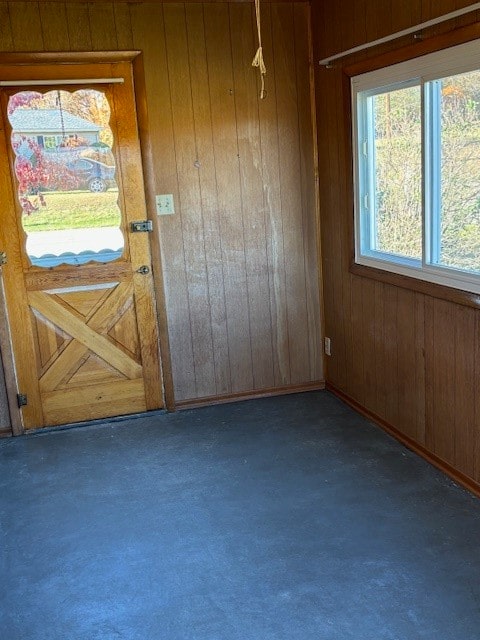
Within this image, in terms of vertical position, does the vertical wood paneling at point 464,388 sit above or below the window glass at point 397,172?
below

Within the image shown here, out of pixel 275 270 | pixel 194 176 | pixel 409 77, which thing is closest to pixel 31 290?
pixel 194 176

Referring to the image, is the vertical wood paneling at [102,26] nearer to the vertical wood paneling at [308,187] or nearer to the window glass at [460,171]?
the vertical wood paneling at [308,187]

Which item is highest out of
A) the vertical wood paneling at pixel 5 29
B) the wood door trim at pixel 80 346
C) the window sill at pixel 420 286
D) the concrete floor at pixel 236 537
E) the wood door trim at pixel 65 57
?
the vertical wood paneling at pixel 5 29

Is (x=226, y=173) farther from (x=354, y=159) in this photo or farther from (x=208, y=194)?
(x=354, y=159)

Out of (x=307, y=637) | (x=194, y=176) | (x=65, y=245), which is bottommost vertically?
(x=307, y=637)

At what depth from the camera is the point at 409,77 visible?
10.2 ft

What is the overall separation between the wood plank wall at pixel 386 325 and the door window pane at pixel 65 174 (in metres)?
1.28

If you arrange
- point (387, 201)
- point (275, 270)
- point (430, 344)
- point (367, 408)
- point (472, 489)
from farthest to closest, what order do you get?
point (275, 270) < point (367, 408) < point (387, 201) < point (430, 344) < point (472, 489)

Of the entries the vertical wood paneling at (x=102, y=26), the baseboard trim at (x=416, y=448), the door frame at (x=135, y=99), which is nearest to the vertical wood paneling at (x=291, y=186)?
the baseboard trim at (x=416, y=448)

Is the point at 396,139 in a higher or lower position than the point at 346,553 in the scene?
higher

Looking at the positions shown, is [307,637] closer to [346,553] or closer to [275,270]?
[346,553]

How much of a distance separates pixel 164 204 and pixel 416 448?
1.96m

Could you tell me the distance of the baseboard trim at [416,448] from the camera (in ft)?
9.89

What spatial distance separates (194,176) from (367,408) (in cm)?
168
